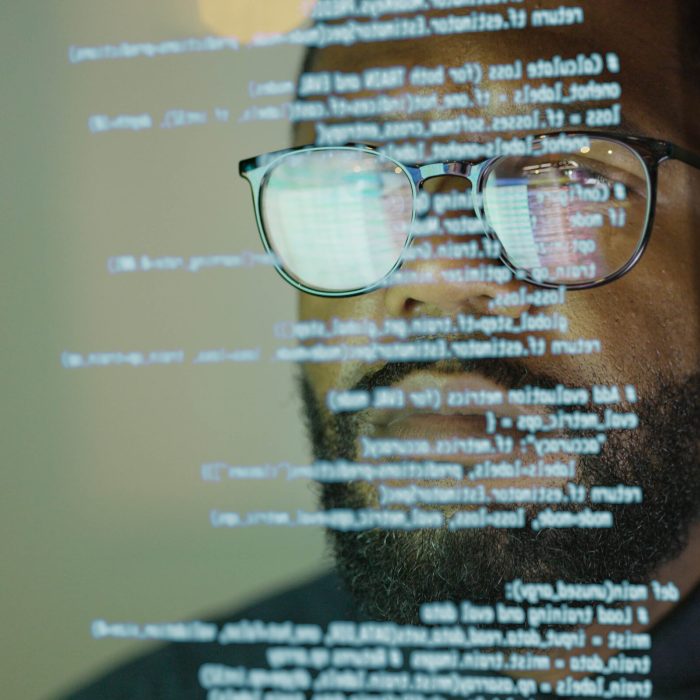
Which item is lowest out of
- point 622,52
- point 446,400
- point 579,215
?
point 446,400

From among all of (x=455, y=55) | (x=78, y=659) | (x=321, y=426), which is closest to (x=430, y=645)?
(x=321, y=426)

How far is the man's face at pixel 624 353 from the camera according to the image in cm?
56

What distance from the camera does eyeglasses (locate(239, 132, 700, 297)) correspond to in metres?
0.56

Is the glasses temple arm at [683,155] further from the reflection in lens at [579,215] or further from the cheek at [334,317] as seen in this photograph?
the cheek at [334,317]

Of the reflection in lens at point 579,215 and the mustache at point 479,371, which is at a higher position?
the reflection in lens at point 579,215

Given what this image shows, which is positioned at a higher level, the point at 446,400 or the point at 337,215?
the point at 337,215

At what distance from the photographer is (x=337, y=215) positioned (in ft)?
2.10

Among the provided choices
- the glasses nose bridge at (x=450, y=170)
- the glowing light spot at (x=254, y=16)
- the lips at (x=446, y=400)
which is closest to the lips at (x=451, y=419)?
the lips at (x=446, y=400)

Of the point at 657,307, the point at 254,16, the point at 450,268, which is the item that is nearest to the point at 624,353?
the point at 657,307

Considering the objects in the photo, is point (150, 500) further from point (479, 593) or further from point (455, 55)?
point (455, 55)

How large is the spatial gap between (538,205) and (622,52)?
0.13 meters

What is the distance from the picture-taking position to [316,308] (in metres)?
0.61

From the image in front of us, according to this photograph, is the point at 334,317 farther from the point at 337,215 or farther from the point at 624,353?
the point at 624,353

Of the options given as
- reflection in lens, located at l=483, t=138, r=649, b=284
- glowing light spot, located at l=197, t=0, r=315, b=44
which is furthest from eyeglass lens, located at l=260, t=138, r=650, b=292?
glowing light spot, located at l=197, t=0, r=315, b=44
